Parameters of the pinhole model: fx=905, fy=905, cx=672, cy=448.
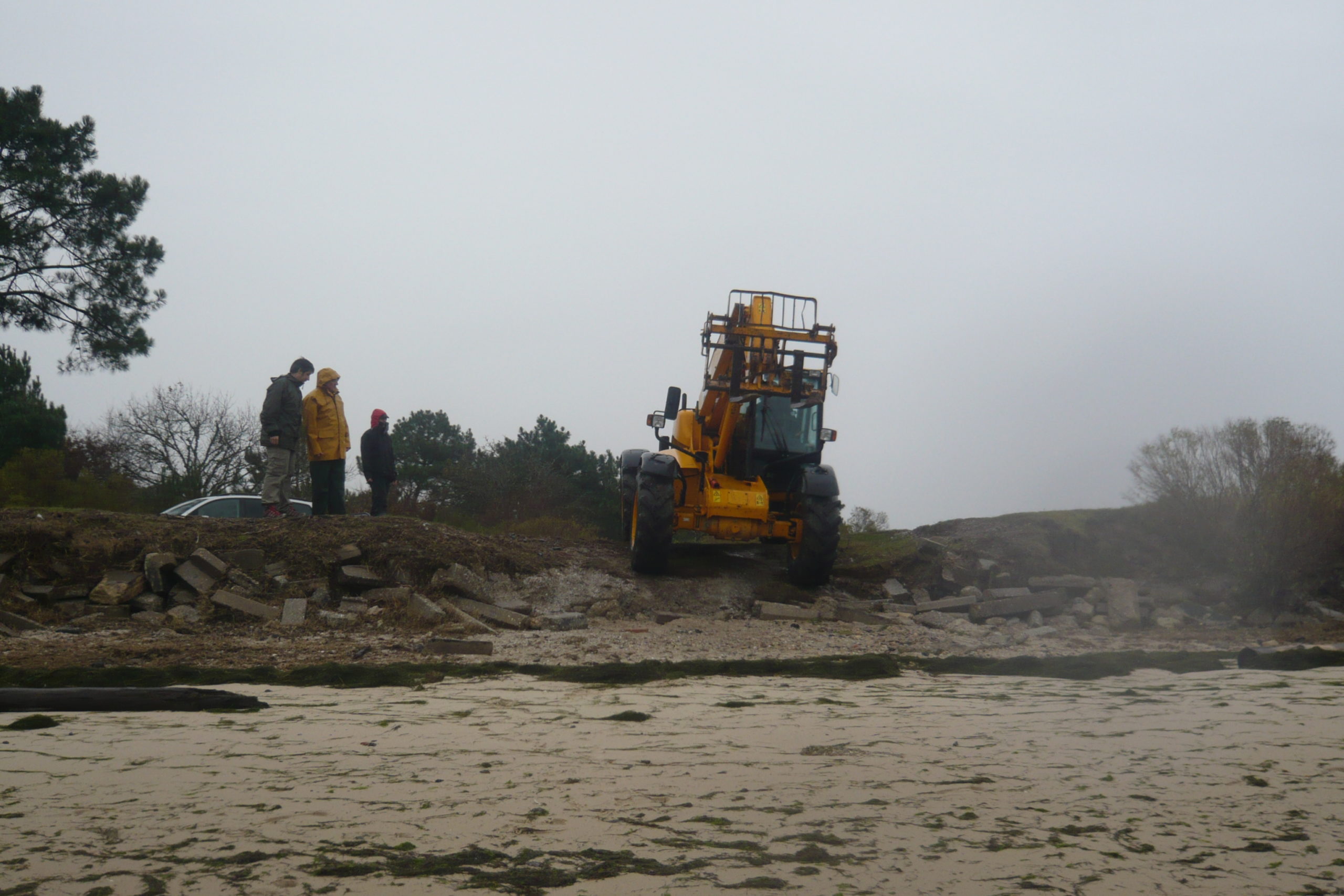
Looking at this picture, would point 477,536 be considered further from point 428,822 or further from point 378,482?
point 428,822

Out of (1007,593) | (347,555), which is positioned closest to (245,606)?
(347,555)

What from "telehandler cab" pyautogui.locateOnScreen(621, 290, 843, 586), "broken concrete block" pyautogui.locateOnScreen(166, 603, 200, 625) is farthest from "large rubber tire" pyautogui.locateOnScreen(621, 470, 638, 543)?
"broken concrete block" pyautogui.locateOnScreen(166, 603, 200, 625)

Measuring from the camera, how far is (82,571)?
9.79 m

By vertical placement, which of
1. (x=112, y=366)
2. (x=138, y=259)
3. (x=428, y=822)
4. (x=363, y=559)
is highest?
(x=138, y=259)

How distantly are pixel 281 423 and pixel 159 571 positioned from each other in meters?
2.12

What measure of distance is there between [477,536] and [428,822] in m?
9.03

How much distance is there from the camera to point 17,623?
8.34 meters

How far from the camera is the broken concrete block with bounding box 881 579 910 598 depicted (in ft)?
41.9

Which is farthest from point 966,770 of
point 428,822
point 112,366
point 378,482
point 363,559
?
point 112,366

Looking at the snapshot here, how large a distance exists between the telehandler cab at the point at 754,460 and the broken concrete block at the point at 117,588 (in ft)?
18.3

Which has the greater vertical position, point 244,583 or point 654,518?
point 654,518

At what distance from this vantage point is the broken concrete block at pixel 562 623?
943 cm

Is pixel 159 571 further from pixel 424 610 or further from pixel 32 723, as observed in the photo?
pixel 32 723

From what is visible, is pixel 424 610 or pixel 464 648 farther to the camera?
pixel 424 610
